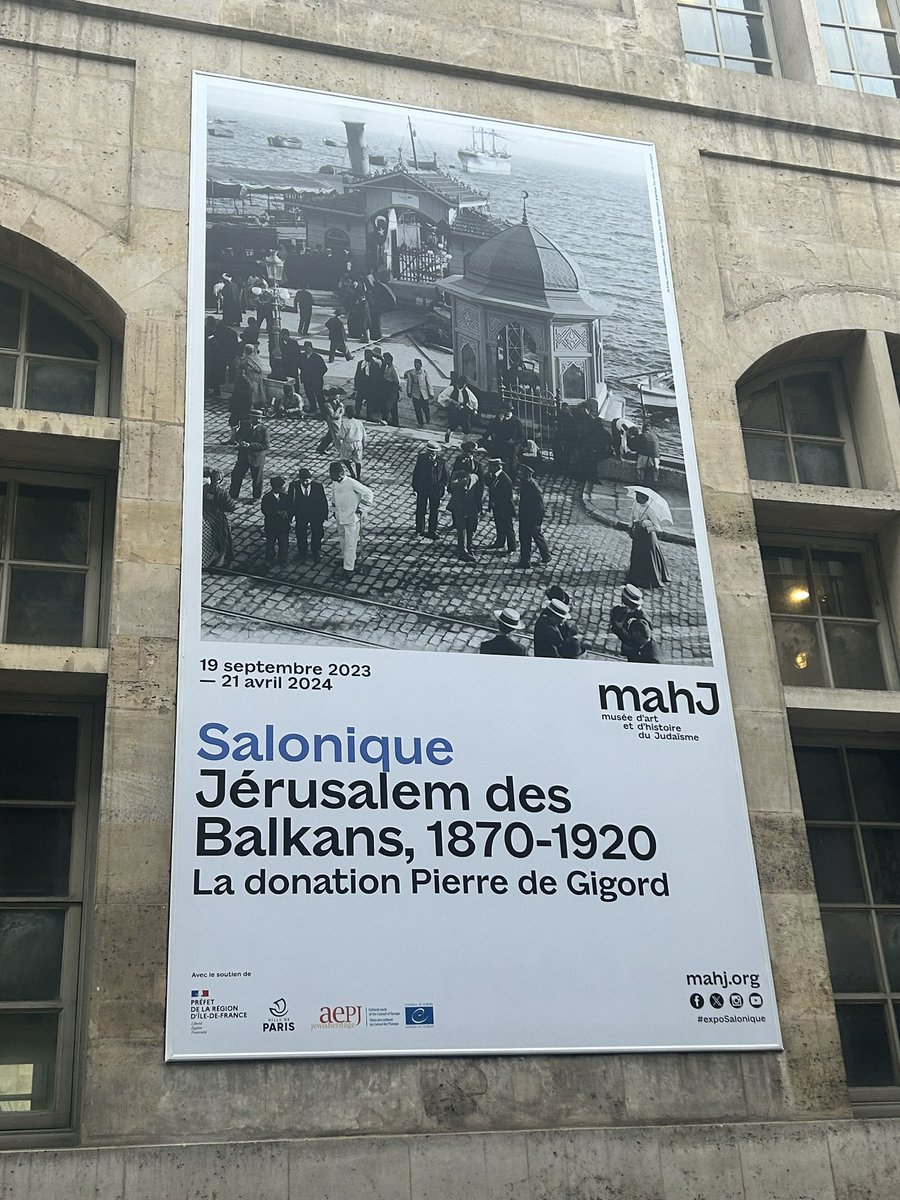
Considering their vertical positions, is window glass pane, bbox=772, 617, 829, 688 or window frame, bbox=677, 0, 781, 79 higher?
window frame, bbox=677, 0, 781, 79

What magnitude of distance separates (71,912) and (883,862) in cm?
724

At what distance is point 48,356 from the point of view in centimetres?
1230

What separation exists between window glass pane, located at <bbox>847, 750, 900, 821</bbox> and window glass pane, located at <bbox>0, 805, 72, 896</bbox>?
7.19m

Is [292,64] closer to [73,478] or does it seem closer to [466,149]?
[466,149]

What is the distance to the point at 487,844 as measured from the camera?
10570 millimetres

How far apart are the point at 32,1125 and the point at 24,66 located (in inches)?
358

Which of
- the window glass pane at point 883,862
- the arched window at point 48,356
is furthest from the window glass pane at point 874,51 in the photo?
the arched window at point 48,356

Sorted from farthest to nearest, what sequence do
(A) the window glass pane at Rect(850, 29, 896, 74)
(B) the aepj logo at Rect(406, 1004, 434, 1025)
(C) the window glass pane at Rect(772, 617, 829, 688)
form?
(A) the window glass pane at Rect(850, 29, 896, 74) → (C) the window glass pane at Rect(772, 617, 829, 688) → (B) the aepj logo at Rect(406, 1004, 434, 1025)

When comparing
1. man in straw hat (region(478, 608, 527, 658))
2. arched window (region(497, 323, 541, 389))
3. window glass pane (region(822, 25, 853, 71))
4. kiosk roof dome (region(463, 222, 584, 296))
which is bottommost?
man in straw hat (region(478, 608, 527, 658))

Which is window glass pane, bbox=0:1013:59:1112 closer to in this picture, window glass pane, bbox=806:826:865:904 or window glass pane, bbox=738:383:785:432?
window glass pane, bbox=806:826:865:904

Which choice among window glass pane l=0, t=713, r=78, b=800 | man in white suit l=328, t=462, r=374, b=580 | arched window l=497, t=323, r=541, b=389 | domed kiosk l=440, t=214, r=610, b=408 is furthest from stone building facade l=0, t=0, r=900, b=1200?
arched window l=497, t=323, r=541, b=389

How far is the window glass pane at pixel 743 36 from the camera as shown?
1582 centimetres

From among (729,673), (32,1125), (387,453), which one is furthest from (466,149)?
(32,1125)

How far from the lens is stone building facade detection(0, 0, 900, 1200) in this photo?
9.59 m
